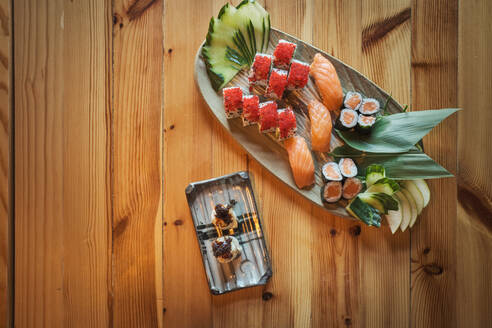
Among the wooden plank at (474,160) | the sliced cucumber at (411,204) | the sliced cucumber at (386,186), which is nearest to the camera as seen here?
the sliced cucumber at (386,186)

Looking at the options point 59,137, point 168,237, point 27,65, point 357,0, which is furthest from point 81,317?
point 357,0

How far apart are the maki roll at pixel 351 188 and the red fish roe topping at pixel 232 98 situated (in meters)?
0.82

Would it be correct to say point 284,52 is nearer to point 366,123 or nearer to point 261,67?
point 261,67

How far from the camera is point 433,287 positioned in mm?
1864

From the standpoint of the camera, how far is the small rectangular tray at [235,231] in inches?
70.4

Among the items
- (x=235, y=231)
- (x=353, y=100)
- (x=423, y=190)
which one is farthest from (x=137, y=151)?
(x=423, y=190)

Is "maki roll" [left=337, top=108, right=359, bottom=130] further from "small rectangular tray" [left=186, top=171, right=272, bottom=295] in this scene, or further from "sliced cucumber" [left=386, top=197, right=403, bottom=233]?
"small rectangular tray" [left=186, top=171, right=272, bottom=295]

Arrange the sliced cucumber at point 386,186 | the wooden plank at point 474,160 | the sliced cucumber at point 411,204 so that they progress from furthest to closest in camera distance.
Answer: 1. the wooden plank at point 474,160
2. the sliced cucumber at point 411,204
3. the sliced cucumber at point 386,186

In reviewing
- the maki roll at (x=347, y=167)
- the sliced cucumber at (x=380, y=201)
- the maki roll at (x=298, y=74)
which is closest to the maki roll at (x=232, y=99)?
the maki roll at (x=298, y=74)

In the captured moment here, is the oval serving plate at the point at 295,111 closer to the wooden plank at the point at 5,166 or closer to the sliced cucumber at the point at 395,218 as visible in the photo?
the sliced cucumber at the point at 395,218

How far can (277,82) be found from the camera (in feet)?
5.53

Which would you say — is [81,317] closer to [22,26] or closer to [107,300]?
[107,300]

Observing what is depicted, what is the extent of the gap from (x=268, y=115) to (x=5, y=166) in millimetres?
1773

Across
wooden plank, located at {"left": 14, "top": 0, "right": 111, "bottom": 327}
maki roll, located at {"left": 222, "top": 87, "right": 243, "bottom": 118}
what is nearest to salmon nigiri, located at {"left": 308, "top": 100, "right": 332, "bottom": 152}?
maki roll, located at {"left": 222, "top": 87, "right": 243, "bottom": 118}
